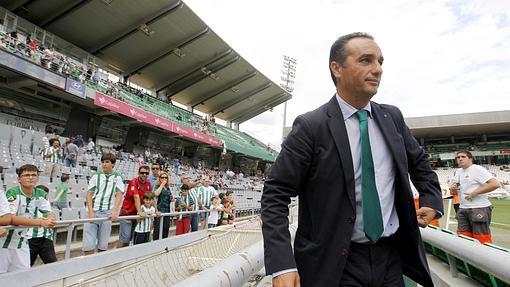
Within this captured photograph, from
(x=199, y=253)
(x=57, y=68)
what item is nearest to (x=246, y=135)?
(x=57, y=68)

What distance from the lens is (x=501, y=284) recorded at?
2945mm

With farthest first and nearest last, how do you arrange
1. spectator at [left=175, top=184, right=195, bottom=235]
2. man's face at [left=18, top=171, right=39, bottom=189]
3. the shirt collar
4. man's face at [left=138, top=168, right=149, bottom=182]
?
spectator at [left=175, top=184, right=195, bottom=235]
man's face at [left=138, top=168, right=149, bottom=182]
man's face at [left=18, top=171, right=39, bottom=189]
the shirt collar

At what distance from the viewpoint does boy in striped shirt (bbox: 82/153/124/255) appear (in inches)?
203

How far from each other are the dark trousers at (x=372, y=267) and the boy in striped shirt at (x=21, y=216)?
346cm

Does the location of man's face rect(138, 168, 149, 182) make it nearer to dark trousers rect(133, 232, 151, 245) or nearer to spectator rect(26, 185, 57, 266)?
dark trousers rect(133, 232, 151, 245)

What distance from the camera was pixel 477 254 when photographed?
258cm

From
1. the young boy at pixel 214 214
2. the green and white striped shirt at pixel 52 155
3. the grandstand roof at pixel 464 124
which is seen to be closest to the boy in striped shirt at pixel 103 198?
the young boy at pixel 214 214

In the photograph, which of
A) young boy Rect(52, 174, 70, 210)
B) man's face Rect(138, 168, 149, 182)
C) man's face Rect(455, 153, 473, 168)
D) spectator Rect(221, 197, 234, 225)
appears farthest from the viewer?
spectator Rect(221, 197, 234, 225)

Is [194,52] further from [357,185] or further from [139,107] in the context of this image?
[357,185]

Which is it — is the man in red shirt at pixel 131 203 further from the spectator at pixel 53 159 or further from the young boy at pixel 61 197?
the spectator at pixel 53 159

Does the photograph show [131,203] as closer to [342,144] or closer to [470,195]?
[470,195]

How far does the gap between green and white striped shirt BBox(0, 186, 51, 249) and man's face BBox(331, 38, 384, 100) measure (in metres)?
3.68

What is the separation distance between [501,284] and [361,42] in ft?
8.47

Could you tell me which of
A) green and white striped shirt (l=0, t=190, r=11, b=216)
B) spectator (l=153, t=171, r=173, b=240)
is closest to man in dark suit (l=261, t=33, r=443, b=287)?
green and white striped shirt (l=0, t=190, r=11, b=216)
